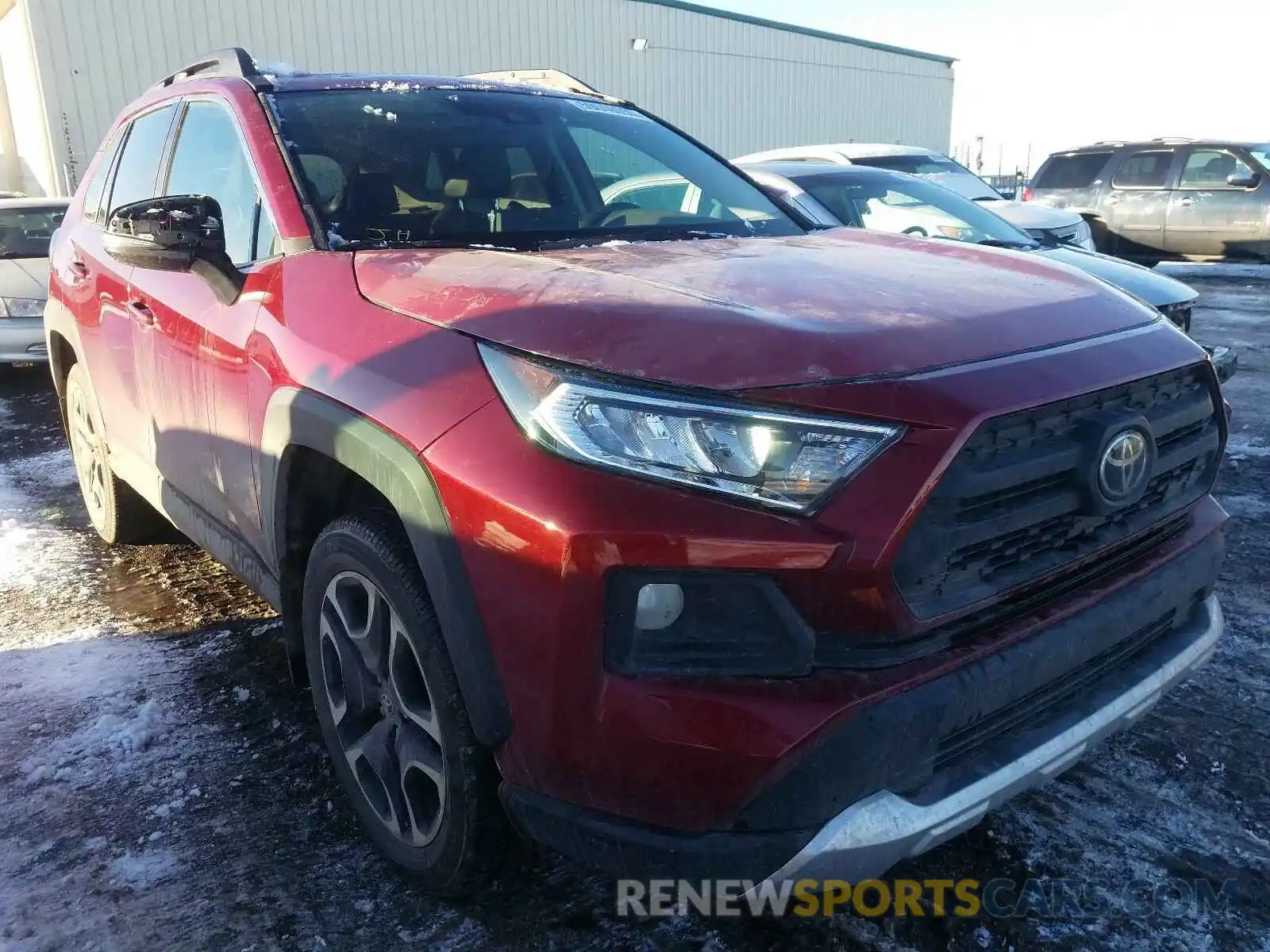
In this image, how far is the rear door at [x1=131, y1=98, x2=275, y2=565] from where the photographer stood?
8.26 feet

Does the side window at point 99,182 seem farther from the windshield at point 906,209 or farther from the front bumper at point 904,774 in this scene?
the windshield at point 906,209

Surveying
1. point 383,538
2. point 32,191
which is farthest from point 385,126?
point 32,191

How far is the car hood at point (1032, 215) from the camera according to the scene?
25.3ft

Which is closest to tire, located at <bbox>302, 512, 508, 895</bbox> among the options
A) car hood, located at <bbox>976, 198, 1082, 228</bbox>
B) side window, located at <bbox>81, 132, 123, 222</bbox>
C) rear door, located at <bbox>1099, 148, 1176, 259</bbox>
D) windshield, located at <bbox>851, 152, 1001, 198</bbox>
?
side window, located at <bbox>81, 132, 123, 222</bbox>

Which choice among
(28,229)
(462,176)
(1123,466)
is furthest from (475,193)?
(28,229)

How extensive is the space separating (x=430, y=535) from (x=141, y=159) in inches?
107

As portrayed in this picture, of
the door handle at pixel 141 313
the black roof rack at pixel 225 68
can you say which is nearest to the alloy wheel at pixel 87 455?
the door handle at pixel 141 313

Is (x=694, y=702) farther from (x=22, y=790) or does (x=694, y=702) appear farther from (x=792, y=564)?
(x=22, y=790)

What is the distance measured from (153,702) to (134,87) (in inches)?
587

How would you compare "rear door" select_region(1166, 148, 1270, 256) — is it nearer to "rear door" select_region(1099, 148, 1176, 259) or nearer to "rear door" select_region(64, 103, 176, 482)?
"rear door" select_region(1099, 148, 1176, 259)

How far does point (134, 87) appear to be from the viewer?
14992 mm

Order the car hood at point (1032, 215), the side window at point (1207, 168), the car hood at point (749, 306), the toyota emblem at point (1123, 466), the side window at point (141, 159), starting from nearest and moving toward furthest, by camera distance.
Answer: the car hood at point (749, 306)
the toyota emblem at point (1123, 466)
the side window at point (141, 159)
the car hood at point (1032, 215)
the side window at point (1207, 168)

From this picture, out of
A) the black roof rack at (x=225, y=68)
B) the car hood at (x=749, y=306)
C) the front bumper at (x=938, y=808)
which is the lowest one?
the front bumper at (x=938, y=808)

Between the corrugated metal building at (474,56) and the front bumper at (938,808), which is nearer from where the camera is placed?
the front bumper at (938,808)
